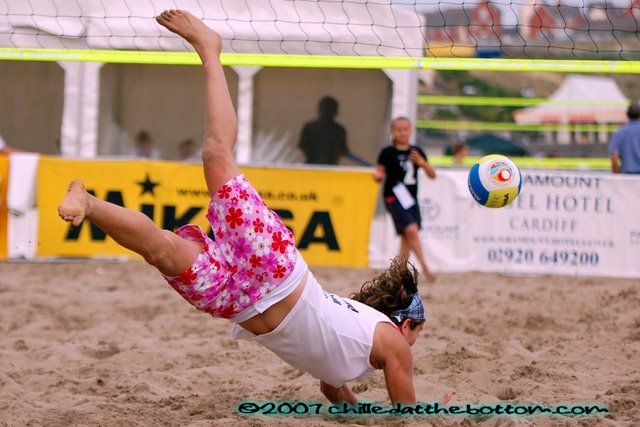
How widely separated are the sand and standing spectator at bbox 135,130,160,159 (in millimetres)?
3451

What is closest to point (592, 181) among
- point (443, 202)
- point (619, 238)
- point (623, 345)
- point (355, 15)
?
point (619, 238)

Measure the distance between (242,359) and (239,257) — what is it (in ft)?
5.46

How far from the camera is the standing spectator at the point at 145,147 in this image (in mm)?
10508

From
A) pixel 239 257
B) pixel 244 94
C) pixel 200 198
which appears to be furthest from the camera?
pixel 244 94

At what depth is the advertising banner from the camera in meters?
8.58

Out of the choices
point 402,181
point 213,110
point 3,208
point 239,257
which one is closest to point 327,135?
point 402,181

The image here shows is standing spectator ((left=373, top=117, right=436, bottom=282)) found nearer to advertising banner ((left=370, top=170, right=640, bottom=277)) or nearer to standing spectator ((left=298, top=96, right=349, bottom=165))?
advertising banner ((left=370, top=170, right=640, bottom=277))

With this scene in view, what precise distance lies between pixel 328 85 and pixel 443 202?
2343 millimetres

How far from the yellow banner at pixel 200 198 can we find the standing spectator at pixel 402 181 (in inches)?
32.5

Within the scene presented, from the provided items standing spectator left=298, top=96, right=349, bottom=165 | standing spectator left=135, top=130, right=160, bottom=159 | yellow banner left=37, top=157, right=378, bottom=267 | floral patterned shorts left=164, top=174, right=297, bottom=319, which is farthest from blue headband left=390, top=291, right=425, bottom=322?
standing spectator left=135, top=130, right=160, bottom=159

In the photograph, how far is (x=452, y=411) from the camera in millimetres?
3955

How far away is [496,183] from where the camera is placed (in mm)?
4473

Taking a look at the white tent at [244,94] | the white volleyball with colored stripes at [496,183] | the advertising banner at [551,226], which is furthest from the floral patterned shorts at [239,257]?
the white tent at [244,94]

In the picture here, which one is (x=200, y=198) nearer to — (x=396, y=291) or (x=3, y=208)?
(x=3, y=208)
